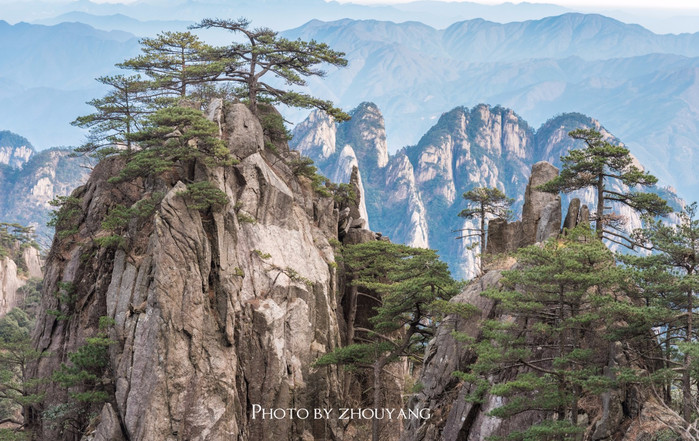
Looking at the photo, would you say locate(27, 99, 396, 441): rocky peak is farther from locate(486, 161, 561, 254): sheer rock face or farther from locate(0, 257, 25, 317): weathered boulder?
locate(0, 257, 25, 317): weathered boulder

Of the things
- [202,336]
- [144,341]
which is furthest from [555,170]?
[144,341]

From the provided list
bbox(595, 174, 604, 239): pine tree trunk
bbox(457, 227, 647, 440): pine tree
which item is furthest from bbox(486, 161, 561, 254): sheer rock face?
bbox(457, 227, 647, 440): pine tree

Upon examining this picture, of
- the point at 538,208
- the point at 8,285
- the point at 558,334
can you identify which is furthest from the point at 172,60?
the point at 8,285

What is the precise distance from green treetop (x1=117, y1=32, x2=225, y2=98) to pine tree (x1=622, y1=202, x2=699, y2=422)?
24.7 meters

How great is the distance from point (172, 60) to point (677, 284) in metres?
29.6

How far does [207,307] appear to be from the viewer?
90.7ft

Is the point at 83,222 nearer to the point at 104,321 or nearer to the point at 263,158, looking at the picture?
the point at 104,321

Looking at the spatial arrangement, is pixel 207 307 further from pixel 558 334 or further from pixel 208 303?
pixel 558 334

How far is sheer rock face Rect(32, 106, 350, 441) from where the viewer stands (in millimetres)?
26062

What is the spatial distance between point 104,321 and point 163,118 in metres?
9.19

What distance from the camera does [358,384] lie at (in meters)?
33.7

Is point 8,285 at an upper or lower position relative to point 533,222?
upper

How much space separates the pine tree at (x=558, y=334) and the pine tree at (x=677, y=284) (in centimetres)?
80

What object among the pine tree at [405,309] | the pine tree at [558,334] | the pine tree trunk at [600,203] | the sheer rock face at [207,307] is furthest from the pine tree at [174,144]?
the pine tree trunk at [600,203]
